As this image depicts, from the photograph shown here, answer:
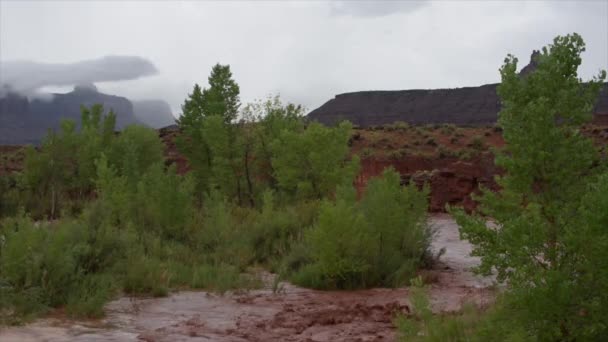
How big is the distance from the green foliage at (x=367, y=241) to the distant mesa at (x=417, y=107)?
70.3 meters

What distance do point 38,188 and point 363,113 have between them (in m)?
70.3

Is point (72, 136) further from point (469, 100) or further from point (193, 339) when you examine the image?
point (469, 100)

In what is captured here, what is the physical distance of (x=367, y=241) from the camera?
37.7ft

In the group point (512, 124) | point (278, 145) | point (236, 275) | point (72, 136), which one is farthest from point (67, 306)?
point (72, 136)

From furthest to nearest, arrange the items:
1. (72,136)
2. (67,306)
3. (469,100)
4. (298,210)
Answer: (469,100), (72,136), (298,210), (67,306)

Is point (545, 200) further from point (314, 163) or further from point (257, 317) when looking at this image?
point (314, 163)

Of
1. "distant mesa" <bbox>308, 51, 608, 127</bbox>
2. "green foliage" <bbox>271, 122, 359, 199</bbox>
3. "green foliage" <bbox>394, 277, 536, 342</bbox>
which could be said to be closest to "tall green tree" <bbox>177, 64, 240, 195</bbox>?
"green foliage" <bbox>271, 122, 359, 199</bbox>

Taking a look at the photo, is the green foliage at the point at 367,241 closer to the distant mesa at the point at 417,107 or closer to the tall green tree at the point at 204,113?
the tall green tree at the point at 204,113

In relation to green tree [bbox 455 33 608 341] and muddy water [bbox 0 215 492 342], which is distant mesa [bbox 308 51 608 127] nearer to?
muddy water [bbox 0 215 492 342]

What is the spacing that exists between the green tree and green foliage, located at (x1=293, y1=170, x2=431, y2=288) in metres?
5.38

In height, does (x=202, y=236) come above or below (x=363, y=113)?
below

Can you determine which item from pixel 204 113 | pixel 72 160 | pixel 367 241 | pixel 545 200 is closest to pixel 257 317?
pixel 367 241

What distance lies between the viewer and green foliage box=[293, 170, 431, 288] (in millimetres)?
10891

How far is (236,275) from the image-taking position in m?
11.6
